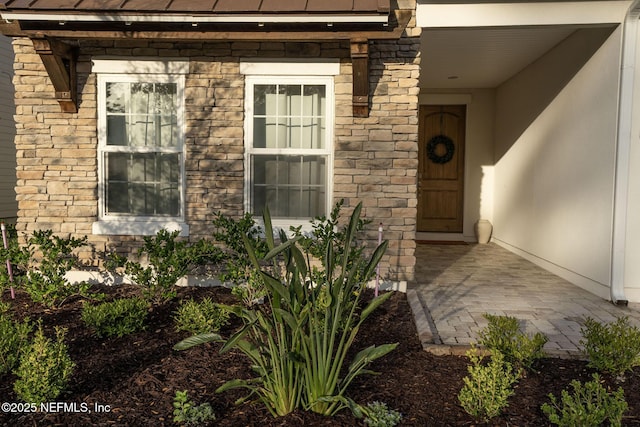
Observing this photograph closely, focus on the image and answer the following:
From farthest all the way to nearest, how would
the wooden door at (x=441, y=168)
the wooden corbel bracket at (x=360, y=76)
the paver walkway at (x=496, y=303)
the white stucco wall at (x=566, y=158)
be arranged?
the wooden door at (x=441, y=168)
the white stucco wall at (x=566, y=158)
the wooden corbel bracket at (x=360, y=76)
the paver walkway at (x=496, y=303)

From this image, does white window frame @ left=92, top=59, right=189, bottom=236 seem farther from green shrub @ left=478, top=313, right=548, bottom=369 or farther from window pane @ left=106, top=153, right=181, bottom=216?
green shrub @ left=478, top=313, right=548, bottom=369

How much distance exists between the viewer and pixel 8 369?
2965 millimetres

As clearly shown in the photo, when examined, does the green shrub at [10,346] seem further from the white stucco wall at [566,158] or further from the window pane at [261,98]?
the white stucco wall at [566,158]

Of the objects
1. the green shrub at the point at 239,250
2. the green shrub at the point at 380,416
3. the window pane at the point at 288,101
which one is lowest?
the green shrub at the point at 380,416

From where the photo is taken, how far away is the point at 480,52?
6758 mm

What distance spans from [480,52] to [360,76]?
2.76 m

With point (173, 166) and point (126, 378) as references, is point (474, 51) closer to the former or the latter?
point (173, 166)

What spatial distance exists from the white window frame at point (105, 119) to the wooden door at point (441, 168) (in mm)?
5506

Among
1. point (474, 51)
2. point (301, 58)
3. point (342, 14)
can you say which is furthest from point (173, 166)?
point (474, 51)

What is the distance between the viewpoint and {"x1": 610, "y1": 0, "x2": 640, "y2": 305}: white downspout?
15.8ft

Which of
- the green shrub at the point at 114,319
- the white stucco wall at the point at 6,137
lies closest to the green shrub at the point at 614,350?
the green shrub at the point at 114,319

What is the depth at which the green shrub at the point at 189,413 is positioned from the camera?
2447 mm

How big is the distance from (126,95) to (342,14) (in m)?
2.66

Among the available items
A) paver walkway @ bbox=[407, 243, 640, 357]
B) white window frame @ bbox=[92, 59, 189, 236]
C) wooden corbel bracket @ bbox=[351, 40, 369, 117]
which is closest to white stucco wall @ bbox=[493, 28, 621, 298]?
paver walkway @ bbox=[407, 243, 640, 357]
